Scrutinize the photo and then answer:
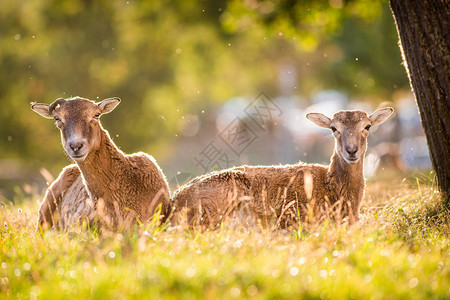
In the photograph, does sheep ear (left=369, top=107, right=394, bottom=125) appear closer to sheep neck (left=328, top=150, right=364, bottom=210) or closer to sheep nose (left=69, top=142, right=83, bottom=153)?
sheep neck (left=328, top=150, right=364, bottom=210)

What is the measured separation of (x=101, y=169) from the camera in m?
7.02

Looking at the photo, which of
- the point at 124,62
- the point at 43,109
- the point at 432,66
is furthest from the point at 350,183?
the point at 124,62

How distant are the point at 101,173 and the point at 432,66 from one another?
4655 mm

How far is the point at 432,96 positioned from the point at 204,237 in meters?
3.83

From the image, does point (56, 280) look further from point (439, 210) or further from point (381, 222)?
point (439, 210)

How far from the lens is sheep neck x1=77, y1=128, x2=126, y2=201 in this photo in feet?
22.7

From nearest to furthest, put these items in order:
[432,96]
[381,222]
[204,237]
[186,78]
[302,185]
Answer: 1. [204,237]
2. [381,222]
3. [432,96]
4. [302,185]
5. [186,78]

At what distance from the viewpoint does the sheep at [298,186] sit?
731 cm

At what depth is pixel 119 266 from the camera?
438 centimetres

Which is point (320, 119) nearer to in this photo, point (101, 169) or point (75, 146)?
point (101, 169)

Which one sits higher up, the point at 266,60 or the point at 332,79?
the point at 266,60

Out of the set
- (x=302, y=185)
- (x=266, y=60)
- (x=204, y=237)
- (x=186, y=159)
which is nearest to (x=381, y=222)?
(x=302, y=185)

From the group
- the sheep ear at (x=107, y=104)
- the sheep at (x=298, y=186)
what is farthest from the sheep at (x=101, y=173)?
the sheep at (x=298, y=186)

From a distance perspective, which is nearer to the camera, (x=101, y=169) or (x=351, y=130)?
(x=101, y=169)
